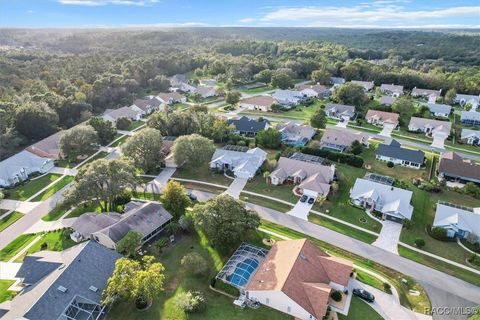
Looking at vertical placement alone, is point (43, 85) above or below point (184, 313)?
above

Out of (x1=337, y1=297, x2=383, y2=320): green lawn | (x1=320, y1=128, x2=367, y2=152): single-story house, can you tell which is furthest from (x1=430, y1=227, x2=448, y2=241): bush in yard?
(x1=320, y1=128, x2=367, y2=152): single-story house

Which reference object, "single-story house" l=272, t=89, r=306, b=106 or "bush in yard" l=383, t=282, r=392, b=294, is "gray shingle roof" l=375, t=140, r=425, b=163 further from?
"single-story house" l=272, t=89, r=306, b=106

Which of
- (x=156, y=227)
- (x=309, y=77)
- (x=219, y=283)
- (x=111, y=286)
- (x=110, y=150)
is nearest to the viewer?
(x=111, y=286)

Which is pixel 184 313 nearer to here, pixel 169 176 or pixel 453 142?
pixel 169 176

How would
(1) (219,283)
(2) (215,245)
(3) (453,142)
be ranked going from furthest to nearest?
(3) (453,142) < (2) (215,245) < (1) (219,283)

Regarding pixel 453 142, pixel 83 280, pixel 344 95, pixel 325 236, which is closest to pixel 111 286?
pixel 83 280

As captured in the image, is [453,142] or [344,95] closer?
[453,142]
